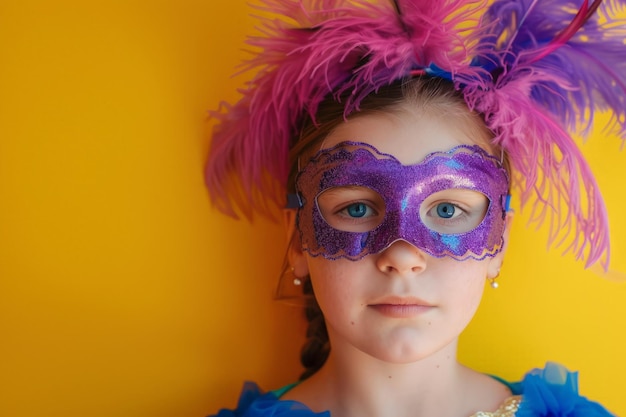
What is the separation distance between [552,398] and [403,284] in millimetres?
426

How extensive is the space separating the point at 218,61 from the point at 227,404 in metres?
0.82

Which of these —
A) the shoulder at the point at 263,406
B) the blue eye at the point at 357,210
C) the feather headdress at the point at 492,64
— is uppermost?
the feather headdress at the point at 492,64

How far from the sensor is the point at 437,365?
1.38m

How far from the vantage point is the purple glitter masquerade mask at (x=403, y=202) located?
121cm

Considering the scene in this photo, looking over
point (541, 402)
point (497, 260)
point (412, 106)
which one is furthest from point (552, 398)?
point (412, 106)

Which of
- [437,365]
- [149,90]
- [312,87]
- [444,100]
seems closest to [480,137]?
[444,100]

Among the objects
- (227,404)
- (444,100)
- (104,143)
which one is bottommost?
(227,404)

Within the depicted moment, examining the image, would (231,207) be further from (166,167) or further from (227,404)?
(227,404)

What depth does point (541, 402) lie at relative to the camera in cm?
138

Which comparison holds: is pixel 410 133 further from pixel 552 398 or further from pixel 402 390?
pixel 552 398

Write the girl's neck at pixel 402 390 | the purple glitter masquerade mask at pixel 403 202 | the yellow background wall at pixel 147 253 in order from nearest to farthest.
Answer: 1. the purple glitter masquerade mask at pixel 403 202
2. the girl's neck at pixel 402 390
3. the yellow background wall at pixel 147 253

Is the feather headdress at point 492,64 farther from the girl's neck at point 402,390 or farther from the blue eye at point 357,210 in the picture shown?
the girl's neck at point 402,390

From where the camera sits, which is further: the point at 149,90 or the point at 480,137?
the point at 149,90

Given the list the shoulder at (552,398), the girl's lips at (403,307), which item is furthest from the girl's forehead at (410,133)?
the shoulder at (552,398)
